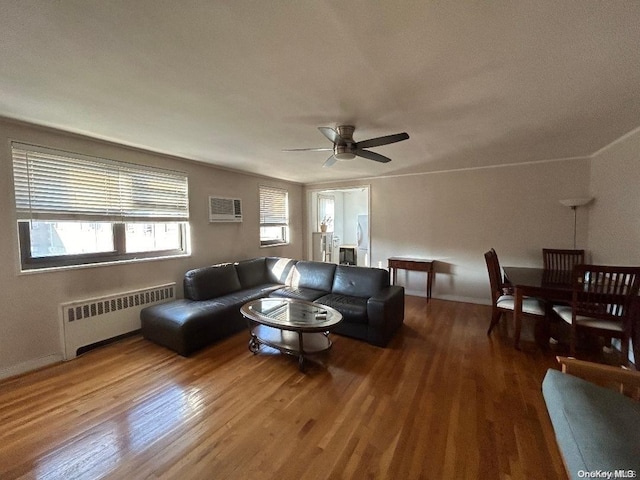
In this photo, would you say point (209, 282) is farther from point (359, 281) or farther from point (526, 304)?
point (526, 304)

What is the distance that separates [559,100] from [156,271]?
4.53m

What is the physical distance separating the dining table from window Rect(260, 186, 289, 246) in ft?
13.6

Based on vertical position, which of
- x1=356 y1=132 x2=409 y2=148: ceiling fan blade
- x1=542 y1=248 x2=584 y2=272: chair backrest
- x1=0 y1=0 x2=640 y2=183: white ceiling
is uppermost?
x1=0 y1=0 x2=640 y2=183: white ceiling

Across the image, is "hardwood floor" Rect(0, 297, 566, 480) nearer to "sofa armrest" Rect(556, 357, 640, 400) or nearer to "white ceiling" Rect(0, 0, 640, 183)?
"sofa armrest" Rect(556, 357, 640, 400)

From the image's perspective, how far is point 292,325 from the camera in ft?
8.05

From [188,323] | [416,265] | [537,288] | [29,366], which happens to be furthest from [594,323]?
[29,366]

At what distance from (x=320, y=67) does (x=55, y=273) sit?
10.6 feet

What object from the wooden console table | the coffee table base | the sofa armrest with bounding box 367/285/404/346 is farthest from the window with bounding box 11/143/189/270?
the wooden console table

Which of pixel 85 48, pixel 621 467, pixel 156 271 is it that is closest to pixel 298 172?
pixel 156 271

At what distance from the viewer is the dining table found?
255cm

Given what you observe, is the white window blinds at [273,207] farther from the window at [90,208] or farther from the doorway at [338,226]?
the window at [90,208]

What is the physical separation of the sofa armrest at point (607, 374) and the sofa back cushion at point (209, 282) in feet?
11.4

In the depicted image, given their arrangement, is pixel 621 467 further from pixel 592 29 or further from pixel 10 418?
pixel 10 418

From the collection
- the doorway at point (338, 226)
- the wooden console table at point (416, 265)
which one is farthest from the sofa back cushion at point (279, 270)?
the doorway at point (338, 226)
